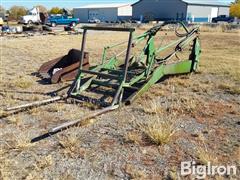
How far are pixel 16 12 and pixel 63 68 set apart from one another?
5595cm

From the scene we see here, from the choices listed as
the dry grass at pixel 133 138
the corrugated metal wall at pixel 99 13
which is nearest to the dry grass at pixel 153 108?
the dry grass at pixel 133 138

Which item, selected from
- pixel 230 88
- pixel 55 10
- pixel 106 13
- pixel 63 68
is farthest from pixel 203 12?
pixel 63 68

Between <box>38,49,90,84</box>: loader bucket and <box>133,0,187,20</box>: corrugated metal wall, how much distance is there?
4797 centimetres

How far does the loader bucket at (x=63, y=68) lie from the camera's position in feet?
22.5

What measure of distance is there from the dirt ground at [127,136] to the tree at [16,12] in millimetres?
54457

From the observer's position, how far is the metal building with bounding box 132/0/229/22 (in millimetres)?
53375

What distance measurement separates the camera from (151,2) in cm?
5875

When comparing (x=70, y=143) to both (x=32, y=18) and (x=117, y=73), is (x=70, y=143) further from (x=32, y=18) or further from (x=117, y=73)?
(x=32, y=18)

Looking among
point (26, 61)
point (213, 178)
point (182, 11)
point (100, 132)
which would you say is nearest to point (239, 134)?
point (213, 178)

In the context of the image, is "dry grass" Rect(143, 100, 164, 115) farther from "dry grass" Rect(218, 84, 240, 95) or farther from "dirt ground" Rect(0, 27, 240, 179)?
"dry grass" Rect(218, 84, 240, 95)

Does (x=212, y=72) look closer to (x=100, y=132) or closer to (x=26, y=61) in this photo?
(x=100, y=132)

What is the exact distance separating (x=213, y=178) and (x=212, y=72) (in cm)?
513

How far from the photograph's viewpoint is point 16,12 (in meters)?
58.3

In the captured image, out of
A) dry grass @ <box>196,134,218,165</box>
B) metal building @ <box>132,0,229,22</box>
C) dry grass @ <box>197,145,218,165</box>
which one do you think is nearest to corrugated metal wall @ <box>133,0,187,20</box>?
metal building @ <box>132,0,229,22</box>
